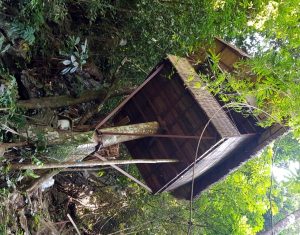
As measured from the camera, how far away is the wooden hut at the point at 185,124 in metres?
6.11

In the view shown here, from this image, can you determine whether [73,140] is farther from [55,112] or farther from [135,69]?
[135,69]

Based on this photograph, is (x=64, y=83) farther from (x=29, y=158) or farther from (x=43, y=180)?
(x=29, y=158)

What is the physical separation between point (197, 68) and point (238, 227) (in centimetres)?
478

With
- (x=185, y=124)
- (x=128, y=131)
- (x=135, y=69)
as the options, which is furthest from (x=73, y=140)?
(x=135, y=69)

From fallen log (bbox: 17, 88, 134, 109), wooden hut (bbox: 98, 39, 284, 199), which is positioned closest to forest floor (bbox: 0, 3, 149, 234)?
fallen log (bbox: 17, 88, 134, 109)

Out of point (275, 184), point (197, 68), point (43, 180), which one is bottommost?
point (275, 184)

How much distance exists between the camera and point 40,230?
670cm

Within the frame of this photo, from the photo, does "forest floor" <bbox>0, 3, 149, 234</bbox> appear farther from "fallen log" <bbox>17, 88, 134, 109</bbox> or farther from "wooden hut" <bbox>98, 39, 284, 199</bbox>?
"wooden hut" <bbox>98, 39, 284, 199</bbox>

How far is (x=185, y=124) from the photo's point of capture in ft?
20.9

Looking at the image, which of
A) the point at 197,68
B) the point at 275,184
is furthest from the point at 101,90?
the point at 275,184

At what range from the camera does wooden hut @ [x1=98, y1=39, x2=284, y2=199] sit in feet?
20.0

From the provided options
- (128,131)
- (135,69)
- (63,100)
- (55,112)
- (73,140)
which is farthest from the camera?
(135,69)

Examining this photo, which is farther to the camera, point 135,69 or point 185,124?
point 135,69

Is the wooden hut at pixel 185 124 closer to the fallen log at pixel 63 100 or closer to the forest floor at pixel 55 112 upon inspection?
the fallen log at pixel 63 100
